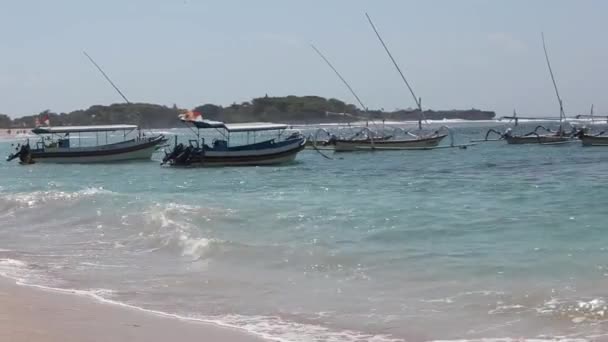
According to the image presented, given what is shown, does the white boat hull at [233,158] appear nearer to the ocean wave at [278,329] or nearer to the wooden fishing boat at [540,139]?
the wooden fishing boat at [540,139]

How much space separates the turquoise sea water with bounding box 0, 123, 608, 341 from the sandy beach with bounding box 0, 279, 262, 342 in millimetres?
424

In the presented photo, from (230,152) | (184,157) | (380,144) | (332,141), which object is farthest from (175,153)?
(380,144)

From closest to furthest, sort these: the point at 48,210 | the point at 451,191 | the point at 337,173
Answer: the point at 48,210 → the point at 451,191 → the point at 337,173

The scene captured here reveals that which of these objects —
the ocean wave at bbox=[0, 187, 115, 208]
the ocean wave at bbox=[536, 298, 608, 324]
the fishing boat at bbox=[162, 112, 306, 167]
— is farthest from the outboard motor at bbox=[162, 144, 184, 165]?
the ocean wave at bbox=[536, 298, 608, 324]

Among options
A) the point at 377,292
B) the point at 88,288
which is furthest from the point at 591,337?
the point at 88,288

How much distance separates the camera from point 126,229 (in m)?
16.2

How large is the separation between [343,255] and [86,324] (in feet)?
16.3

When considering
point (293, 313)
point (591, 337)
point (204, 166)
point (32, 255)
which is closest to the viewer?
point (591, 337)

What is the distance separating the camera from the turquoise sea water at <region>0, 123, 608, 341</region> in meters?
8.51

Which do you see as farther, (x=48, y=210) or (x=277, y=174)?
(x=277, y=174)

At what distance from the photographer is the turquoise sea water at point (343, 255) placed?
27.9 feet

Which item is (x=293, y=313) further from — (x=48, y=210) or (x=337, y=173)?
(x=337, y=173)

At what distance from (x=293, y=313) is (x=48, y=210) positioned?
12407mm

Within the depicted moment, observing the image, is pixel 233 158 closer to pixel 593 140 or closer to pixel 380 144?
pixel 380 144
